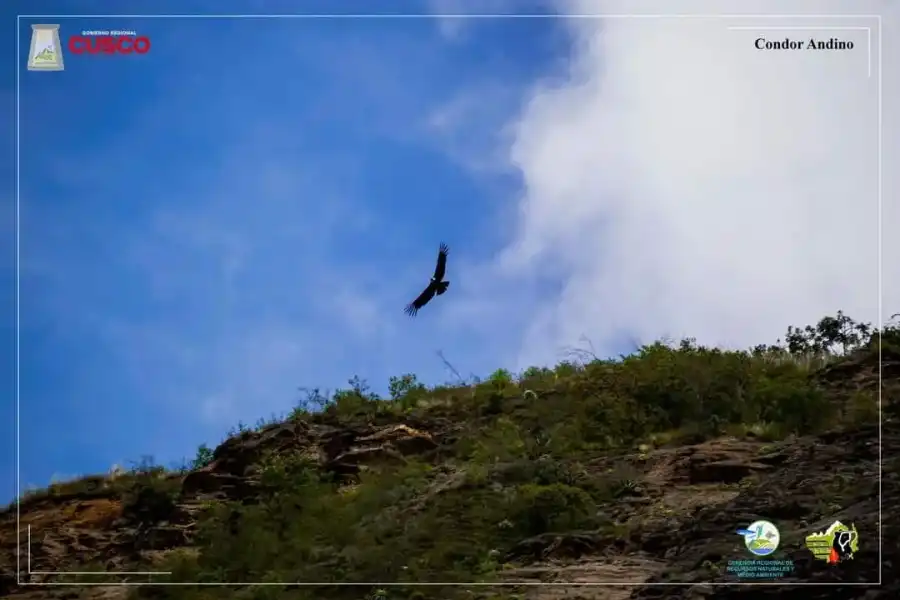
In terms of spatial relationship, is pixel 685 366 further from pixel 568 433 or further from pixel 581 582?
pixel 581 582

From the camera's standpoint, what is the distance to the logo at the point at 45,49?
6.37m

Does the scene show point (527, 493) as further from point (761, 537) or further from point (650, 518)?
point (761, 537)

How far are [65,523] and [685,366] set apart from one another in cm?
513

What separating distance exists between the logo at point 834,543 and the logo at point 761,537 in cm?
20

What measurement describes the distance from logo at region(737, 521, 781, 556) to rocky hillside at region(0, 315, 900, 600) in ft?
0.15

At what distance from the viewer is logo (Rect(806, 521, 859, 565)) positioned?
523cm

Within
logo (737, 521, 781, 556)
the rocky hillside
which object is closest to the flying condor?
the rocky hillside

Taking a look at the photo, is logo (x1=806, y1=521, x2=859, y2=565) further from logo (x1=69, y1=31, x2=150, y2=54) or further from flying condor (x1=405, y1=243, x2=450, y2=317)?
logo (x1=69, y1=31, x2=150, y2=54)

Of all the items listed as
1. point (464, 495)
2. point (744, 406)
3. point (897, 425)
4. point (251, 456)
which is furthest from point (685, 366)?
point (251, 456)

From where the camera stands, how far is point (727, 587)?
16.9ft

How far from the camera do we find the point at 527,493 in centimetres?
581

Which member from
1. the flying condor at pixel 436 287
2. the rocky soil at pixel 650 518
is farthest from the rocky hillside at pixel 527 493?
the flying condor at pixel 436 287

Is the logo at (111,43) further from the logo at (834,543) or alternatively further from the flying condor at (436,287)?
the logo at (834,543)

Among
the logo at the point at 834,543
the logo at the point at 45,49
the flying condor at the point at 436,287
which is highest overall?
the logo at the point at 45,49
